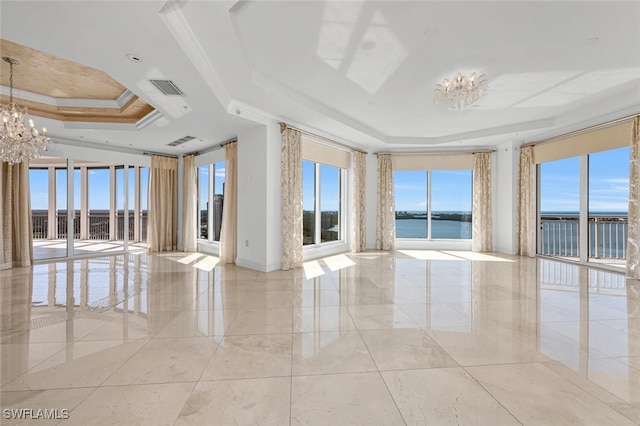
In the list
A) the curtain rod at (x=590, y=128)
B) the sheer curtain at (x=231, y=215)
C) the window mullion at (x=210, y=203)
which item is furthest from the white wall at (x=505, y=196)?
the window mullion at (x=210, y=203)

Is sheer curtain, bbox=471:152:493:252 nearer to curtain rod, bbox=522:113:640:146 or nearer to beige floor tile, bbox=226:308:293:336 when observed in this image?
curtain rod, bbox=522:113:640:146

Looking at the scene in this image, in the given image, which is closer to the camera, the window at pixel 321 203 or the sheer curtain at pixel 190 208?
the window at pixel 321 203

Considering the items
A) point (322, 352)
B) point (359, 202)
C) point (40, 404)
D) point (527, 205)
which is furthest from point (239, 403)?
point (527, 205)

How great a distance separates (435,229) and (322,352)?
7013 mm

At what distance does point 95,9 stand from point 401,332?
12.4ft

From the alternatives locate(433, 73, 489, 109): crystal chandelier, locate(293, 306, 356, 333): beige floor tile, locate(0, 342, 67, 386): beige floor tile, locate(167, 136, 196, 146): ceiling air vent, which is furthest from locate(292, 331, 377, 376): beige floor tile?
locate(167, 136, 196, 146): ceiling air vent

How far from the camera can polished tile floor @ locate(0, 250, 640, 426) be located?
1.68 meters

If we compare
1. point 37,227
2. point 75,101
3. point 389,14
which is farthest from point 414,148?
point 37,227

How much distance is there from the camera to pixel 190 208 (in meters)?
7.75

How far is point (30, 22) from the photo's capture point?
2.39m

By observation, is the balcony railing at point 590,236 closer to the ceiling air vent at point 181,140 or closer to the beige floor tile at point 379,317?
the beige floor tile at point 379,317

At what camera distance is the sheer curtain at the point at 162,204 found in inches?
304

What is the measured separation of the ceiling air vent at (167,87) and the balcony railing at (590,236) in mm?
7757

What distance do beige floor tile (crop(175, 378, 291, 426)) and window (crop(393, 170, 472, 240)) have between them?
7133 mm
